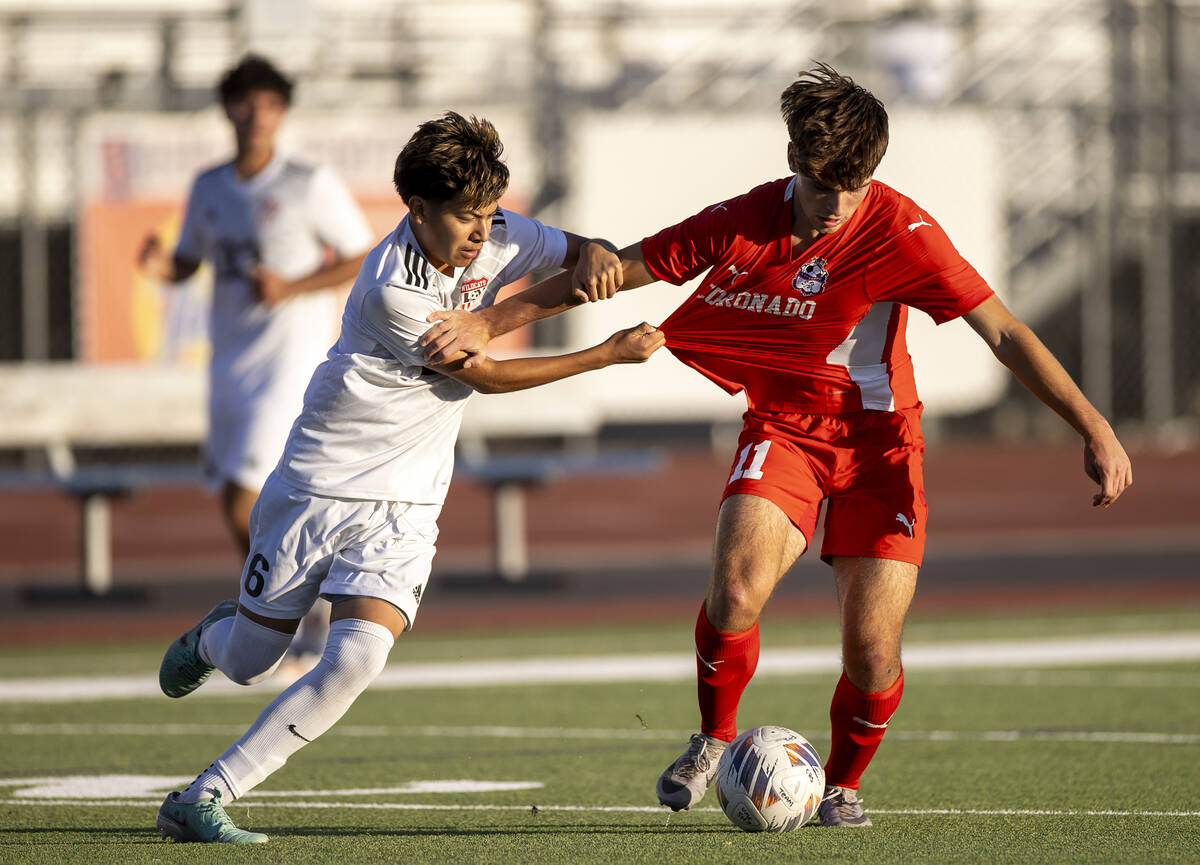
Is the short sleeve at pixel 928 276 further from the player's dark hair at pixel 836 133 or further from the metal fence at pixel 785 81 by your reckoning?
the metal fence at pixel 785 81

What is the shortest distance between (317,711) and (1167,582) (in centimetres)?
904

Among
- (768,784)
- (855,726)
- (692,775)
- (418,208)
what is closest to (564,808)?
A: (692,775)

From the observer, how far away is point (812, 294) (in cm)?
475

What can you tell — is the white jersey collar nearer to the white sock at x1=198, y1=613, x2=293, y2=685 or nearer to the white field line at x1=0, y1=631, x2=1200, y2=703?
the white field line at x1=0, y1=631, x2=1200, y2=703

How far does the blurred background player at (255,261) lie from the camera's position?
7355 mm

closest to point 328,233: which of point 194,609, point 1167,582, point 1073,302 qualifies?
point 194,609

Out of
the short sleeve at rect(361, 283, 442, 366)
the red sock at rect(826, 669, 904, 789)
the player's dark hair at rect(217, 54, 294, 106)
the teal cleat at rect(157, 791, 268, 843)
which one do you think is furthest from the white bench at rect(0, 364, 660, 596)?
the teal cleat at rect(157, 791, 268, 843)

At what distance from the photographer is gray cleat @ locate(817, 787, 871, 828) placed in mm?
4711

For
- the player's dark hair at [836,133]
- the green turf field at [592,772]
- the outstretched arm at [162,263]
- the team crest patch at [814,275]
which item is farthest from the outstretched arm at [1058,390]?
the outstretched arm at [162,263]

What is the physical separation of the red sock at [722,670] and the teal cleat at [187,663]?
1.29 metres

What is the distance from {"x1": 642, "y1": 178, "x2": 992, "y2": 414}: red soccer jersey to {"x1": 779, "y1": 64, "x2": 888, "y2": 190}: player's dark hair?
27 centimetres

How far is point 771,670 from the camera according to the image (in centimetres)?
860

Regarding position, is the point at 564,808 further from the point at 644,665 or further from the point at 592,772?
the point at 644,665

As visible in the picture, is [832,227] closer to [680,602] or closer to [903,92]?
[680,602]
